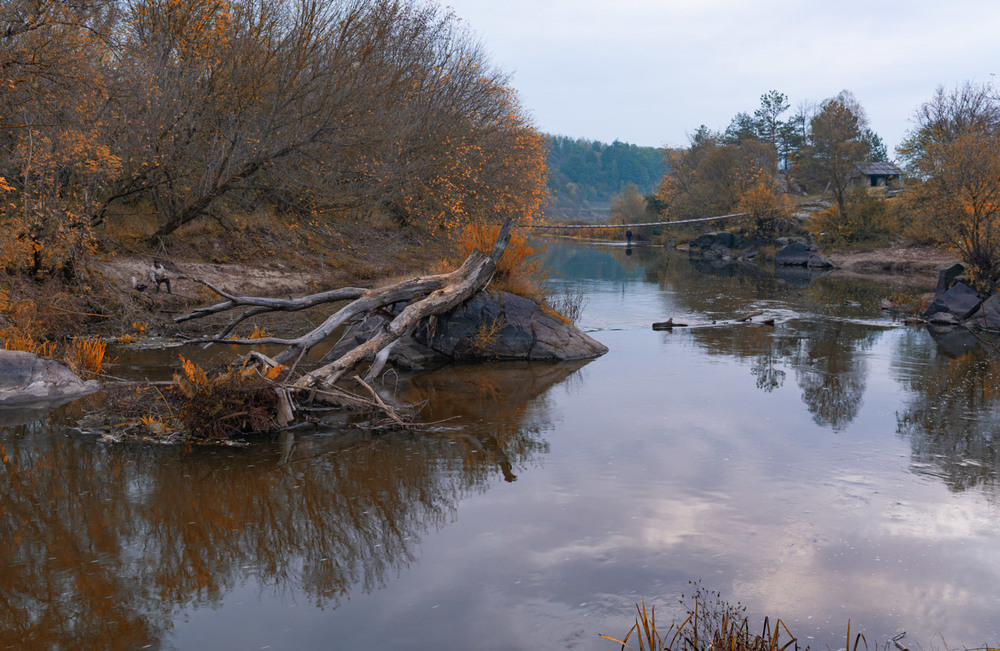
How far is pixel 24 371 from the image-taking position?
932 centimetres

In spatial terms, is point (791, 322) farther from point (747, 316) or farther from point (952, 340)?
point (952, 340)

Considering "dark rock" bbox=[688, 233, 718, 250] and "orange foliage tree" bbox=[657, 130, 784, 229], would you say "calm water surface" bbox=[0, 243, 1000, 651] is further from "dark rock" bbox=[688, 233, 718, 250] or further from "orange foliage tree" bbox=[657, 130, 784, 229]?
"dark rock" bbox=[688, 233, 718, 250]

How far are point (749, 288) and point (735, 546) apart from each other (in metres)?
20.6

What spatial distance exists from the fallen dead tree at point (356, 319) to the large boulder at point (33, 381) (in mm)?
1515

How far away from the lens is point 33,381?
927cm

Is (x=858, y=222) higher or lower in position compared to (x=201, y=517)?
higher

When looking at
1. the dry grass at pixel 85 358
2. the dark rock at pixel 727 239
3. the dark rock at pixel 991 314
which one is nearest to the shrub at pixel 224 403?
the dry grass at pixel 85 358

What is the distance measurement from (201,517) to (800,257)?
110 feet

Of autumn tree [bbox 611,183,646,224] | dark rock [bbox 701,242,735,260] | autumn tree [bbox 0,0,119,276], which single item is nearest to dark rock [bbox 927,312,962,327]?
autumn tree [bbox 0,0,119,276]

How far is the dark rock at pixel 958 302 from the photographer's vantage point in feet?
57.5

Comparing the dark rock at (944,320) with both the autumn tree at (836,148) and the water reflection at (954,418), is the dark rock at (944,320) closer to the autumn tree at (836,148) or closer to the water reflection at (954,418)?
the water reflection at (954,418)

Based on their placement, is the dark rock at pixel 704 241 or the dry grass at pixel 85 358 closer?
the dry grass at pixel 85 358

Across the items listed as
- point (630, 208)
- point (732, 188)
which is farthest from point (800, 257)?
point (630, 208)

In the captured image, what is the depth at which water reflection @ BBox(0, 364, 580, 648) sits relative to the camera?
4.80 meters
